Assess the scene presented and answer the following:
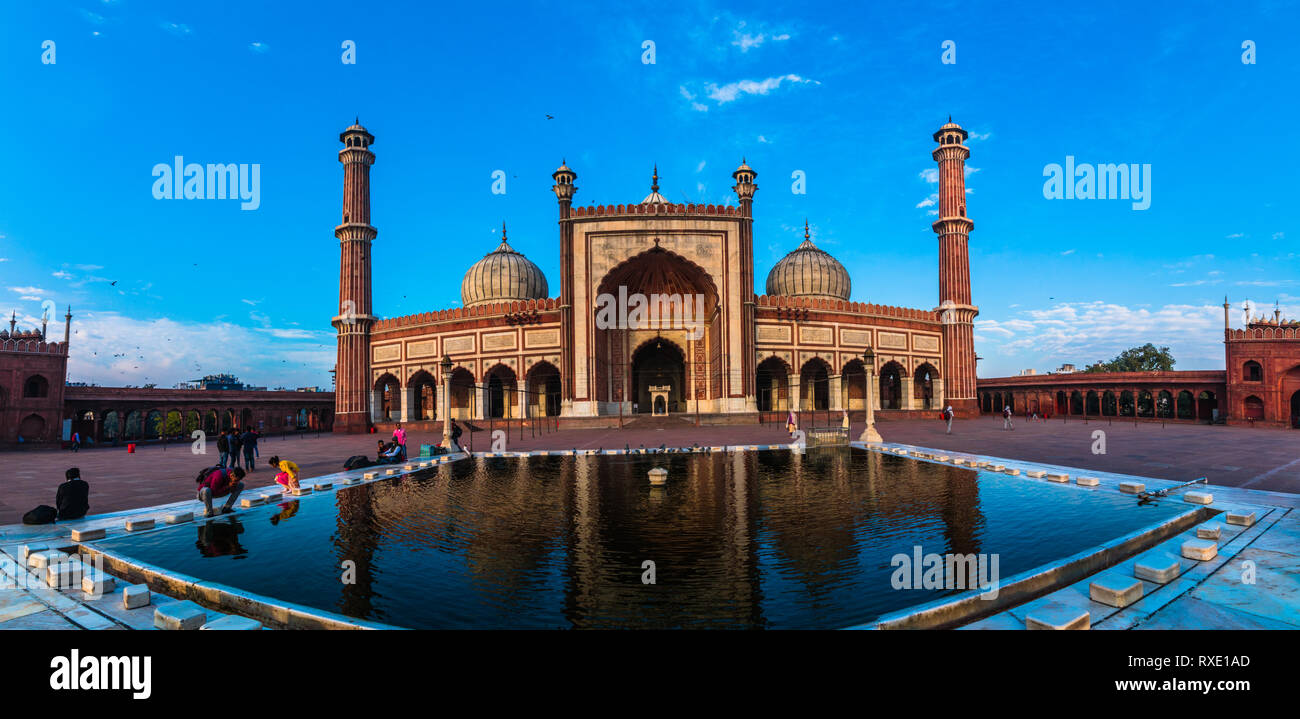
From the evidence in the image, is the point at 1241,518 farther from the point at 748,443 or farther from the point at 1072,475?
the point at 748,443

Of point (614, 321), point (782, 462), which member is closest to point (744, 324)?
point (614, 321)

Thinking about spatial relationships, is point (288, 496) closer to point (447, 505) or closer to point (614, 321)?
point (447, 505)

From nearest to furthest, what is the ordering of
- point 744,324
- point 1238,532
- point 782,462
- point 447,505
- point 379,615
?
1. point 379,615
2. point 1238,532
3. point 447,505
4. point 782,462
5. point 744,324

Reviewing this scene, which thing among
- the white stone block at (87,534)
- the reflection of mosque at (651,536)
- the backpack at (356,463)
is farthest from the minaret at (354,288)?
the white stone block at (87,534)

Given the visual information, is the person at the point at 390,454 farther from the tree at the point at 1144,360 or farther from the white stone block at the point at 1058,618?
the tree at the point at 1144,360

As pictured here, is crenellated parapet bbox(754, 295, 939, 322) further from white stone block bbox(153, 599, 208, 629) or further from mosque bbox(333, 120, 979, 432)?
white stone block bbox(153, 599, 208, 629)

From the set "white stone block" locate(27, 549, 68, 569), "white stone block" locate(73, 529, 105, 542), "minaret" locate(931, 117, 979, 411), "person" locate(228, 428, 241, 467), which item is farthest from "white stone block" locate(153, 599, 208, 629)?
"minaret" locate(931, 117, 979, 411)

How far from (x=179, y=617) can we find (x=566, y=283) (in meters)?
29.0

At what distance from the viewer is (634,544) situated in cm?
650

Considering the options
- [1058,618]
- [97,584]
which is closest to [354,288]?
[97,584]

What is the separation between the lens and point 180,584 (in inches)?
203

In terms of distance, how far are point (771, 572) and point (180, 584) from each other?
213 inches

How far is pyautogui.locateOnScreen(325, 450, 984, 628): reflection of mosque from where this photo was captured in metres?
4.57

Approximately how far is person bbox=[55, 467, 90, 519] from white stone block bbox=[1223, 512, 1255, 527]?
1472cm
